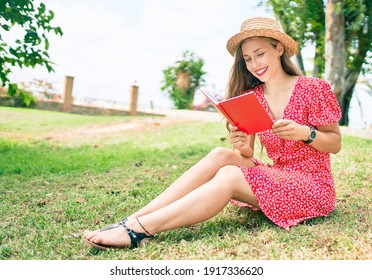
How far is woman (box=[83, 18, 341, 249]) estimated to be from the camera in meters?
2.43

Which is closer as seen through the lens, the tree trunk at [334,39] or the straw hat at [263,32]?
the straw hat at [263,32]

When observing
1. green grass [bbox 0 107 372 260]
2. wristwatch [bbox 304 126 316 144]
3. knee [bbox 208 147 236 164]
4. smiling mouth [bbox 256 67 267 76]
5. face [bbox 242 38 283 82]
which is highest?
face [bbox 242 38 283 82]

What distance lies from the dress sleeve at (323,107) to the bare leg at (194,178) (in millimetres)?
545

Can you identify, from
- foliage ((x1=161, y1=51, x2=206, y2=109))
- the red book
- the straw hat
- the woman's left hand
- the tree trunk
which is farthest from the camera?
foliage ((x1=161, y1=51, x2=206, y2=109))

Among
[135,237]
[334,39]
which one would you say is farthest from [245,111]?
[334,39]

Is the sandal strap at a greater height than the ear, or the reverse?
the ear

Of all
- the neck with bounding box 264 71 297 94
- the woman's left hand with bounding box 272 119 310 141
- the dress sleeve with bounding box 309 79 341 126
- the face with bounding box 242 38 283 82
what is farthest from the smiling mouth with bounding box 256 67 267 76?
the woman's left hand with bounding box 272 119 310 141

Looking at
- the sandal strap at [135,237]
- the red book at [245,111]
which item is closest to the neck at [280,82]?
the red book at [245,111]

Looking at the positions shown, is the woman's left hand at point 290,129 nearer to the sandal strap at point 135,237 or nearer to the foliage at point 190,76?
the sandal strap at point 135,237

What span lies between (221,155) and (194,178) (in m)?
0.24

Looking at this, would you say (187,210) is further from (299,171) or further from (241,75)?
(241,75)

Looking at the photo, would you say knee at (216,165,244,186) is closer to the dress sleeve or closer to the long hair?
the dress sleeve

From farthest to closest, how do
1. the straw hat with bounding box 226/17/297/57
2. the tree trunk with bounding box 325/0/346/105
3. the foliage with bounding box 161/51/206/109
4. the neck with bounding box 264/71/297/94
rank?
the foliage with bounding box 161/51/206/109, the tree trunk with bounding box 325/0/346/105, the neck with bounding box 264/71/297/94, the straw hat with bounding box 226/17/297/57

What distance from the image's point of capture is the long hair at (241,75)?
2.88 metres
